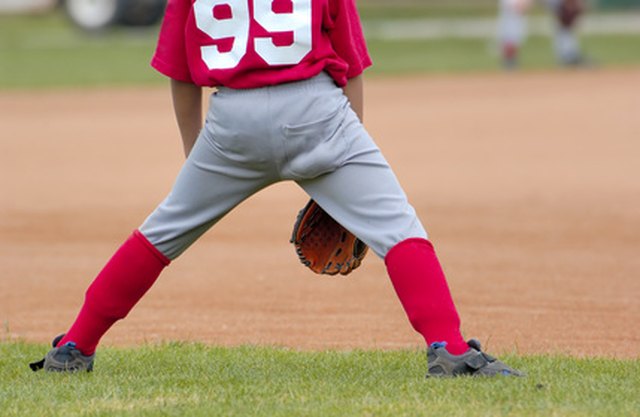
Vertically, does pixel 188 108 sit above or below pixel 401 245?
above

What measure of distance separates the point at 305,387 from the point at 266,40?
45.3 inches

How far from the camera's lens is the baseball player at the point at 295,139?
180 inches

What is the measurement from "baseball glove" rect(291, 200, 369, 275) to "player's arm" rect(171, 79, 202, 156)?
1.62 feet

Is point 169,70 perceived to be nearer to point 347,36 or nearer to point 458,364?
point 347,36

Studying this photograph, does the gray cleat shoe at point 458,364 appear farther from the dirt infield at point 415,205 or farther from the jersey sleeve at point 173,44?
the jersey sleeve at point 173,44

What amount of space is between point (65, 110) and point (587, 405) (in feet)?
42.1

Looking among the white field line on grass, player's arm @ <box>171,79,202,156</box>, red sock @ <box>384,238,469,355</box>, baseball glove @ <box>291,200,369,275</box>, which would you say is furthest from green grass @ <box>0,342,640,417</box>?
the white field line on grass

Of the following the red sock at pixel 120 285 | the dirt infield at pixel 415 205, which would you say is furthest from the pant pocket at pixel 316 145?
the dirt infield at pixel 415 205

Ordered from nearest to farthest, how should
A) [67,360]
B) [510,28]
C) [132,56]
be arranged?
1. [67,360]
2. [510,28]
3. [132,56]

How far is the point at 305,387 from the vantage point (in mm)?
4688

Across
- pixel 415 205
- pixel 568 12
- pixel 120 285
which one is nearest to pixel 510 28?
pixel 568 12

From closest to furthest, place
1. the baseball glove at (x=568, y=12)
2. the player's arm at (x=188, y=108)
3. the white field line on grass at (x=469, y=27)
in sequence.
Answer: the player's arm at (x=188, y=108) < the baseball glove at (x=568, y=12) < the white field line on grass at (x=469, y=27)

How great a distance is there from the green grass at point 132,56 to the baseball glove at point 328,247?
14342mm

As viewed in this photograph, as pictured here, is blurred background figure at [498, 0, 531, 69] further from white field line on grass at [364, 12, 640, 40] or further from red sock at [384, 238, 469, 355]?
red sock at [384, 238, 469, 355]
